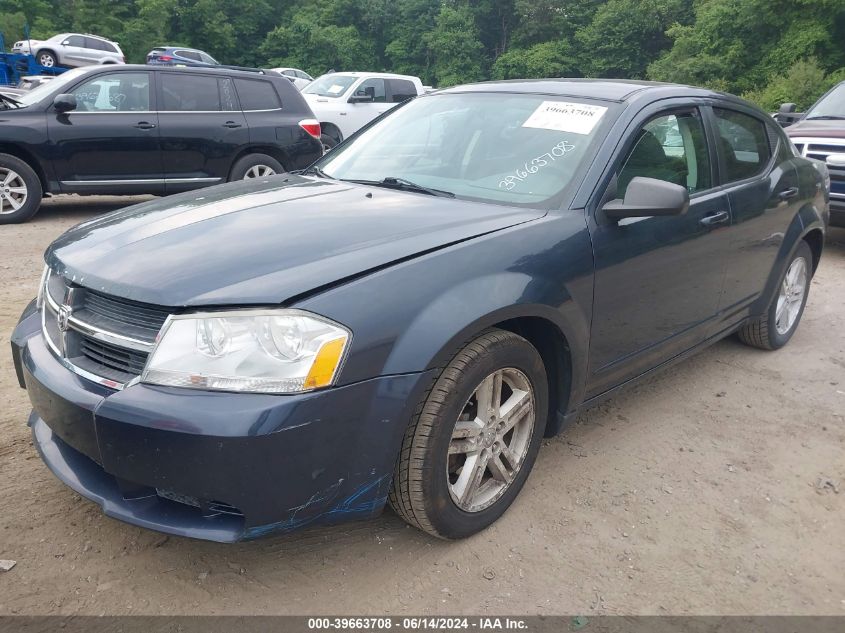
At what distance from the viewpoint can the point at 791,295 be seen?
186 inches

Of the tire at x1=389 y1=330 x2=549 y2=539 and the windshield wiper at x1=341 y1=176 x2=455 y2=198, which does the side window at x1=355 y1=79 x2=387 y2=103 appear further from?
the tire at x1=389 y1=330 x2=549 y2=539

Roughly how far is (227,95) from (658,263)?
22.7 feet

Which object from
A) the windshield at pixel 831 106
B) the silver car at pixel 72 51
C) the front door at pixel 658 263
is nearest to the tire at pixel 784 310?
the front door at pixel 658 263

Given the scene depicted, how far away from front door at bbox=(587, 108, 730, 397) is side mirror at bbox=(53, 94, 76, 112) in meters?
6.57

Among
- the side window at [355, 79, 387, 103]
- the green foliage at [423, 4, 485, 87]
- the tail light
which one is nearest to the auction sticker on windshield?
the tail light

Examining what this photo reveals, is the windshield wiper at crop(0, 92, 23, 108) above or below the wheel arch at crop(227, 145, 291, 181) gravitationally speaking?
above

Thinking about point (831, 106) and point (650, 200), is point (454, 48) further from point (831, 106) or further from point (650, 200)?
point (650, 200)

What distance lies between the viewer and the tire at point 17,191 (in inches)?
293

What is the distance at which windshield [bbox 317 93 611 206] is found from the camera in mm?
2988

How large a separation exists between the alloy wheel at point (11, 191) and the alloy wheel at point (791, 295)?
7371 mm

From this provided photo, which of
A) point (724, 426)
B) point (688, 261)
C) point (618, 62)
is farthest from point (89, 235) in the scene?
point (618, 62)

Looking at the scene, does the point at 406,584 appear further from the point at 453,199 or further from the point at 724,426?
the point at 724,426

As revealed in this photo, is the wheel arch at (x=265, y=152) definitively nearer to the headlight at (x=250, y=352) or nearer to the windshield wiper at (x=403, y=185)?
the windshield wiper at (x=403, y=185)

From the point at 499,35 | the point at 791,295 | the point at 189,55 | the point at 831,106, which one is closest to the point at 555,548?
the point at 791,295
